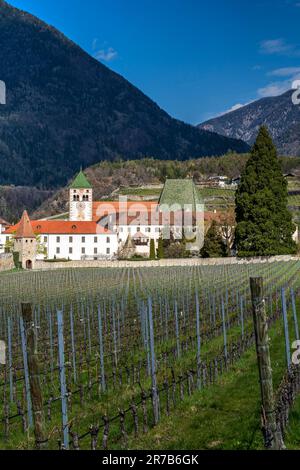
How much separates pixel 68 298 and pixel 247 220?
31793 millimetres

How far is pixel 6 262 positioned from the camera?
8681 centimetres

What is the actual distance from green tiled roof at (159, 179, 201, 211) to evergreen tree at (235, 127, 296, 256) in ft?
264

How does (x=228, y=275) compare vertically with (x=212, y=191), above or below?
below

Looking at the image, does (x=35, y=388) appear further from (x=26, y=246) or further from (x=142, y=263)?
(x=26, y=246)

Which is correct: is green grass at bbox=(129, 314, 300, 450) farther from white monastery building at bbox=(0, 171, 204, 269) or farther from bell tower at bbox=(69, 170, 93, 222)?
bell tower at bbox=(69, 170, 93, 222)

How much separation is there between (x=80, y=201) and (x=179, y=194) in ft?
80.6

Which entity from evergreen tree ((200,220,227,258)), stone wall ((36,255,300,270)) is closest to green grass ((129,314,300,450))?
stone wall ((36,255,300,270))

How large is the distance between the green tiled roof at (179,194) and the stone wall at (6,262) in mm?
61685

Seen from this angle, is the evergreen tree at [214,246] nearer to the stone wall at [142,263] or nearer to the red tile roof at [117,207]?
the stone wall at [142,263]

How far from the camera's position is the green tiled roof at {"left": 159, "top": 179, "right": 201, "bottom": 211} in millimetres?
148250

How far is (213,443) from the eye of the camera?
10.0 m
